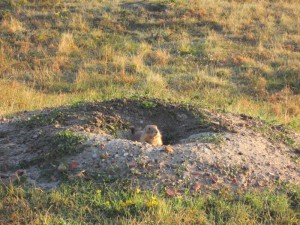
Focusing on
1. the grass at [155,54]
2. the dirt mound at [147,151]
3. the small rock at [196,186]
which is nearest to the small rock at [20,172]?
the dirt mound at [147,151]

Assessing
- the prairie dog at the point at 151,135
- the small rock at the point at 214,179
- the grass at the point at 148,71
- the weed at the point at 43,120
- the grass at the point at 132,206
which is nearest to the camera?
the grass at the point at 132,206

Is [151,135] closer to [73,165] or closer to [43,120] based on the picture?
[73,165]

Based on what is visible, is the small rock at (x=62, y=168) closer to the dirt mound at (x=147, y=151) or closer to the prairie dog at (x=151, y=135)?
the dirt mound at (x=147, y=151)

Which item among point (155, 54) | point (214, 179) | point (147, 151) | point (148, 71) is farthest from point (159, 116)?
point (155, 54)

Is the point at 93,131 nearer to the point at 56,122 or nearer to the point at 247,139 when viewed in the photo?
the point at 56,122

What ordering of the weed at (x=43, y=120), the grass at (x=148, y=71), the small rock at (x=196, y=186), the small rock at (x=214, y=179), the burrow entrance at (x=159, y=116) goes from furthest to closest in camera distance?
1. the burrow entrance at (x=159, y=116)
2. the weed at (x=43, y=120)
3. the small rock at (x=214, y=179)
4. the small rock at (x=196, y=186)
5. the grass at (x=148, y=71)

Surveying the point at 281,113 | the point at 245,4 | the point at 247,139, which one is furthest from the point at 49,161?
the point at 245,4

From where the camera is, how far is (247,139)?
631cm

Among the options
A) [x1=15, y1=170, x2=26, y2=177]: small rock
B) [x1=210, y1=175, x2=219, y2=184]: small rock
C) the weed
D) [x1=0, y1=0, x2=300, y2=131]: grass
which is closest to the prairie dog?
the weed

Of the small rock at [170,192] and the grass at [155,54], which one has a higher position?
the small rock at [170,192]

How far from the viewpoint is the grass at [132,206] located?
4.31 meters

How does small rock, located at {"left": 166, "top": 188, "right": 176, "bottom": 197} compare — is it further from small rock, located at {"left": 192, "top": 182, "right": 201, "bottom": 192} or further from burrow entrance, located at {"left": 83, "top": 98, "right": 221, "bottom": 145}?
burrow entrance, located at {"left": 83, "top": 98, "right": 221, "bottom": 145}

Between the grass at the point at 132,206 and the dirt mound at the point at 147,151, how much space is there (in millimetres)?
236

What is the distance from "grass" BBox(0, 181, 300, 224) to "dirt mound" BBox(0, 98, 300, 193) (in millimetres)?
236
